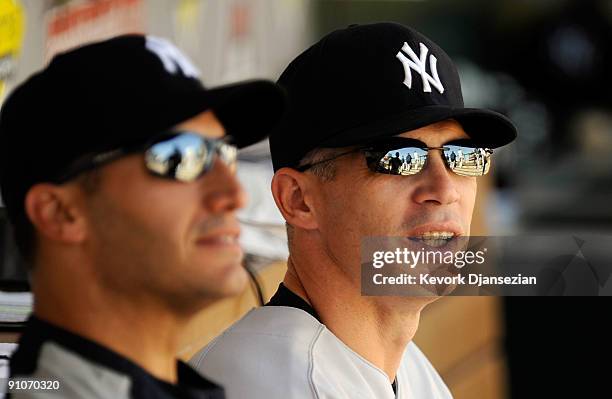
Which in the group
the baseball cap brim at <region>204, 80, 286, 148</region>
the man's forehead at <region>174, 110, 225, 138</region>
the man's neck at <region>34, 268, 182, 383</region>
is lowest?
the man's neck at <region>34, 268, 182, 383</region>

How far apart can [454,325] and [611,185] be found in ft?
21.0

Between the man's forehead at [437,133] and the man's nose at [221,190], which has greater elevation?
the man's forehead at [437,133]

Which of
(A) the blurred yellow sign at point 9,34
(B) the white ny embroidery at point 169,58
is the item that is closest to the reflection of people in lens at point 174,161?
(B) the white ny embroidery at point 169,58

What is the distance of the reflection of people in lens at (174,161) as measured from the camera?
3.67 feet

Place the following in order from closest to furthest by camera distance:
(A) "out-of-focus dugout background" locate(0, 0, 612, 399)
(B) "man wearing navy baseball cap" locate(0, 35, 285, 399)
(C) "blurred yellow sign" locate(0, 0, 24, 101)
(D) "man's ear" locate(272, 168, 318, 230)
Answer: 1. (B) "man wearing navy baseball cap" locate(0, 35, 285, 399)
2. (D) "man's ear" locate(272, 168, 318, 230)
3. (C) "blurred yellow sign" locate(0, 0, 24, 101)
4. (A) "out-of-focus dugout background" locate(0, 0, 612, 399)

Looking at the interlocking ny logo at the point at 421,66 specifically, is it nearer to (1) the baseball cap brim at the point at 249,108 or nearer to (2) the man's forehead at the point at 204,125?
(1) the baseball cap brim at the point at 249,108

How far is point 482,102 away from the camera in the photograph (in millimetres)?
7617

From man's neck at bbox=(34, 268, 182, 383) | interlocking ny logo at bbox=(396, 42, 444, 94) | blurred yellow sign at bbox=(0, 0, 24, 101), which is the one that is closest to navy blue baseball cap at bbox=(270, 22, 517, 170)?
interlocking ny logo at bbox=(396, 42, 444, 94)

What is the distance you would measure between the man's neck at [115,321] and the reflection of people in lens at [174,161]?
0.51 ft

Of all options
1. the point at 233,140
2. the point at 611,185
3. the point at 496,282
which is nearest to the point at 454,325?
the point at 496,282

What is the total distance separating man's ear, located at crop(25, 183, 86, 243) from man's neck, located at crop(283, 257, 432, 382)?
51 centimetres

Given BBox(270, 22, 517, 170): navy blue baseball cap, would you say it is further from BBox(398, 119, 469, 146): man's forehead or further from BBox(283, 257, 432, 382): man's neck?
BBox(283, 257, 432, 382): man's neck

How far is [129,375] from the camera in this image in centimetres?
111

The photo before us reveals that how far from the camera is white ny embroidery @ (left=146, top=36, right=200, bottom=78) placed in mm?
1174
